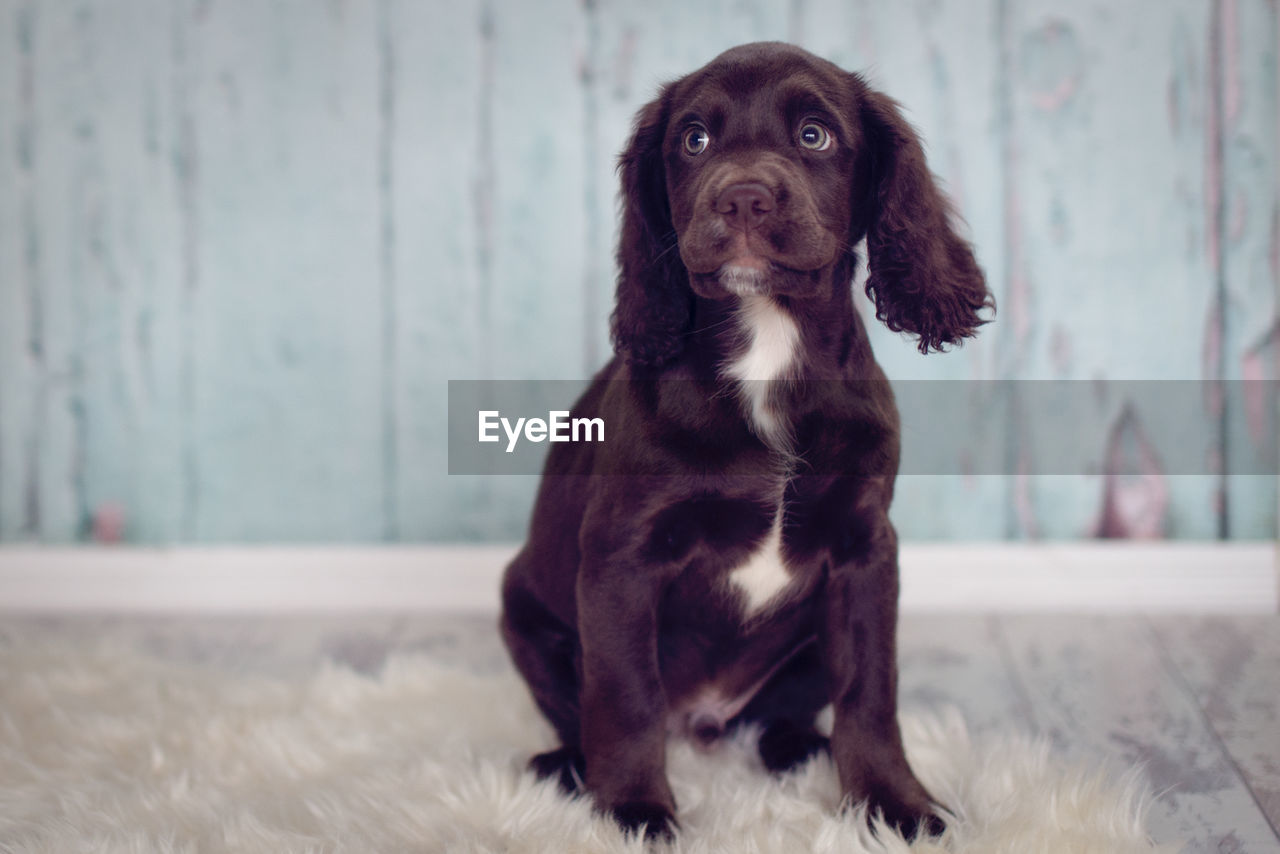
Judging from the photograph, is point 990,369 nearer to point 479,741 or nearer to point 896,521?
point 896,521

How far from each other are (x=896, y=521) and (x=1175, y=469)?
64cm

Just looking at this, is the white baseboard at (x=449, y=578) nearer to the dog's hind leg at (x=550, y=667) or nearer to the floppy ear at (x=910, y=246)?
the dog's hind leg at (x=550, y=667)

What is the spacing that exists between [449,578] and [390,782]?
1077 mm

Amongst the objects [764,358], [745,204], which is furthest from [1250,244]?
[745,204]

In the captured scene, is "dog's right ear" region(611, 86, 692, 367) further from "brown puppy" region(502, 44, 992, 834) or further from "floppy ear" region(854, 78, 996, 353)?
"floppy ear" region(854, 78, 996, 353)

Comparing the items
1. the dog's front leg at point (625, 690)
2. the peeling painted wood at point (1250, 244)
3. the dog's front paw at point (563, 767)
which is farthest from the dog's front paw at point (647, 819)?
the peeling painted wood at point (1250, 244)

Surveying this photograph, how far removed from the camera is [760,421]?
1402 mm

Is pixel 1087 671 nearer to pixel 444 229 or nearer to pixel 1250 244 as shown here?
pixel 1250 244

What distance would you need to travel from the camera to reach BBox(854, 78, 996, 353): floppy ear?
4.68 feet

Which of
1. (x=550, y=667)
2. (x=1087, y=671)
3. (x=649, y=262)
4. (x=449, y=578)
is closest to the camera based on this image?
(x=649, y=262)

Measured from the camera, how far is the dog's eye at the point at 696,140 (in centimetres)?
143

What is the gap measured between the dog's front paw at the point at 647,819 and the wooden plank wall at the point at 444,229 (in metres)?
1.27

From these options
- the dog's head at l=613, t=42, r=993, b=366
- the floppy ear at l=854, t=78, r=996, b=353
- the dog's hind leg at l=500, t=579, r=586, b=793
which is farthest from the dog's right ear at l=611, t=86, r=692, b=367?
the dog's hind leg at l=500, t=579, r=586, b=793

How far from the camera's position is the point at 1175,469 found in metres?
2.52
